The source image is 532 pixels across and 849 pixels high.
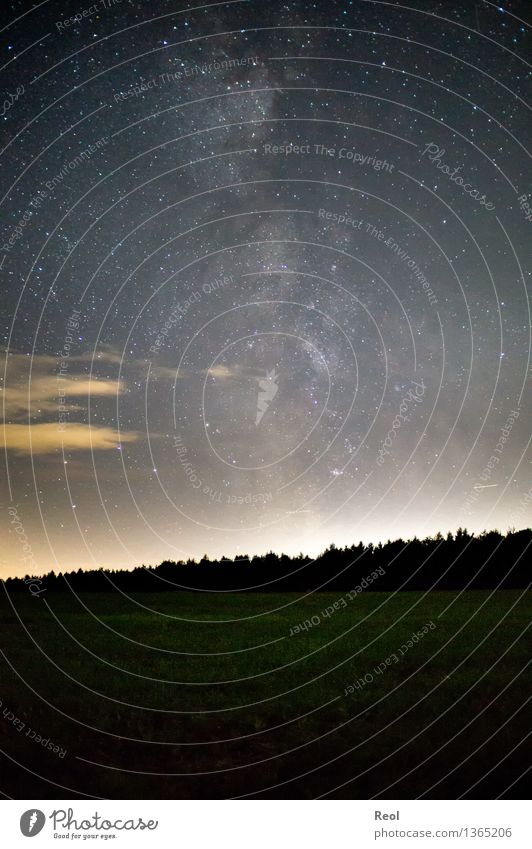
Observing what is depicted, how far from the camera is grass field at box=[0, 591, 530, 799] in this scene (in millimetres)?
9031

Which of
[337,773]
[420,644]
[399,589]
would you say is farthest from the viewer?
[399,589]

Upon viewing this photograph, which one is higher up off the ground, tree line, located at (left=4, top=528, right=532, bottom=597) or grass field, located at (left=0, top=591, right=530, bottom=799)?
tree line, located at (left=4, top=528, right=532, bottom=597)

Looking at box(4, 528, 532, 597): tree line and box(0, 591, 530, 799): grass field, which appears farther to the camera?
box(4, 528, 532, 597): tree line

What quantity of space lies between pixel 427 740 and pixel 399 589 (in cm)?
2407

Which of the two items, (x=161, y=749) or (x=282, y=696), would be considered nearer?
(x=161, y=749)

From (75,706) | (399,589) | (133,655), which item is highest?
(399,589)

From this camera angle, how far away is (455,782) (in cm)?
877

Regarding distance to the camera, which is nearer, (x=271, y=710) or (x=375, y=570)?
(x=271, y=710)

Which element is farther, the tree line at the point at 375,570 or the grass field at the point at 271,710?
the tree line at the point at 375,570

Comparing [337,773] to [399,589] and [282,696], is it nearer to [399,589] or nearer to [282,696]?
[282,696]

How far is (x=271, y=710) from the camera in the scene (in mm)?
11562

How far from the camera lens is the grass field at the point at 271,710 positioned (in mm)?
9031

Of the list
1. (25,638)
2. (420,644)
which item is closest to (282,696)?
(420,644)

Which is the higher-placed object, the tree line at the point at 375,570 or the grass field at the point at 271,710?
the tree line at the point at 375,570
